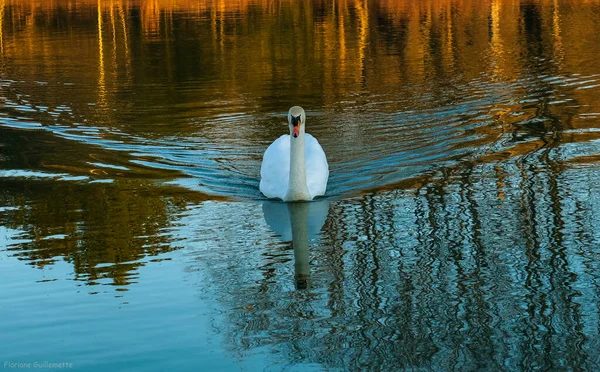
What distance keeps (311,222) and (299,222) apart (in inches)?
5.9

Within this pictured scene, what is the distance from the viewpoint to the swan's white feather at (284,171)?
13.0 metres

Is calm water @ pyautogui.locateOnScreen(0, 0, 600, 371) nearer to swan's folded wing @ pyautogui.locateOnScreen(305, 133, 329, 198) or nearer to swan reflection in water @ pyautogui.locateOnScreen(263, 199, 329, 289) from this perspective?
swan reflection in water @ pyautogui.locateOnScreen(263, 199, 329, 289)

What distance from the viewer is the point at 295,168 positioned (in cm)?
1269

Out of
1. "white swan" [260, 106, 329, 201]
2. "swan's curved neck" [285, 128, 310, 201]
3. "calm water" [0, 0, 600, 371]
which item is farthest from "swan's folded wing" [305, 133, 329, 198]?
"calm water" [0, 0, 600, 371]

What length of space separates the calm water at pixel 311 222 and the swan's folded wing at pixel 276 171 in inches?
8.8

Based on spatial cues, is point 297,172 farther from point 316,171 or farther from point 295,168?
point 316,171

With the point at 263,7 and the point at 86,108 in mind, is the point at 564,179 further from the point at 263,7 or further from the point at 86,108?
the point at 263,7

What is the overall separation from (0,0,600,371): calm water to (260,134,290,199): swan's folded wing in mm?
223

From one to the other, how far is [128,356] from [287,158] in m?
5.91

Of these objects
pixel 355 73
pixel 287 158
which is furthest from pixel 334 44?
pixel 287 158

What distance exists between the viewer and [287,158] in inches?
530

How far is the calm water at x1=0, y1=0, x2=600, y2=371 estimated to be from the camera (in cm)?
813

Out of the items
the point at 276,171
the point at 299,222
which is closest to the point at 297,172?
the point at 276,171

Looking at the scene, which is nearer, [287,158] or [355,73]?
[287,158]
